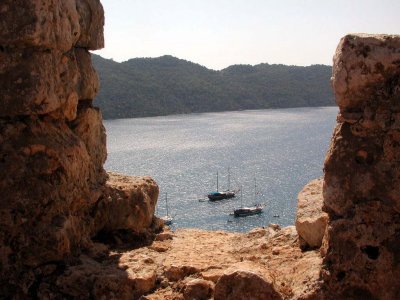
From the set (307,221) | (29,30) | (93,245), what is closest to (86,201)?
(93,245)

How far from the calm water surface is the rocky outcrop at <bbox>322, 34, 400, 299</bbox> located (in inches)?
1973

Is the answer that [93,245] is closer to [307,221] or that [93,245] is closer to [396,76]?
[307,221]

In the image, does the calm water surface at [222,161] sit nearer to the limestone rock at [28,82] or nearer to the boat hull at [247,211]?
the boat hull at [247,211]

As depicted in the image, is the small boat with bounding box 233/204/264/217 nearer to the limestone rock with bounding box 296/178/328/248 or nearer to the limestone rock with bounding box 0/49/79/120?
the limestone rock with bounding box 296/178/328/248

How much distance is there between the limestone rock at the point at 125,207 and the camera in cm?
1073

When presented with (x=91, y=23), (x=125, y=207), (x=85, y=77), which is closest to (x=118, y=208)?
(x=125, y=207)

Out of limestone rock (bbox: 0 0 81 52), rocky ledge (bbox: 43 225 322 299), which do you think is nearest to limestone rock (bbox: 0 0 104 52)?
limestone rock (bbox: 0 0 81 52)

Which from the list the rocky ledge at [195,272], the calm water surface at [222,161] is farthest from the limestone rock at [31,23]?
→ the calm water surface at [222,161]

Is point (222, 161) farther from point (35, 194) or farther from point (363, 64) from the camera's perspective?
point (363, 64)

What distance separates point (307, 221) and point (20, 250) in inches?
184

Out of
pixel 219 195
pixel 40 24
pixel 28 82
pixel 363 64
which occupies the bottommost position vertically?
pixel 219 195

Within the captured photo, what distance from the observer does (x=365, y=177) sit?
7594mm

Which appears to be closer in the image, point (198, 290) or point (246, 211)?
point (198, 290)

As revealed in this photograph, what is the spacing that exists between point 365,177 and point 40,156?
199 inches
